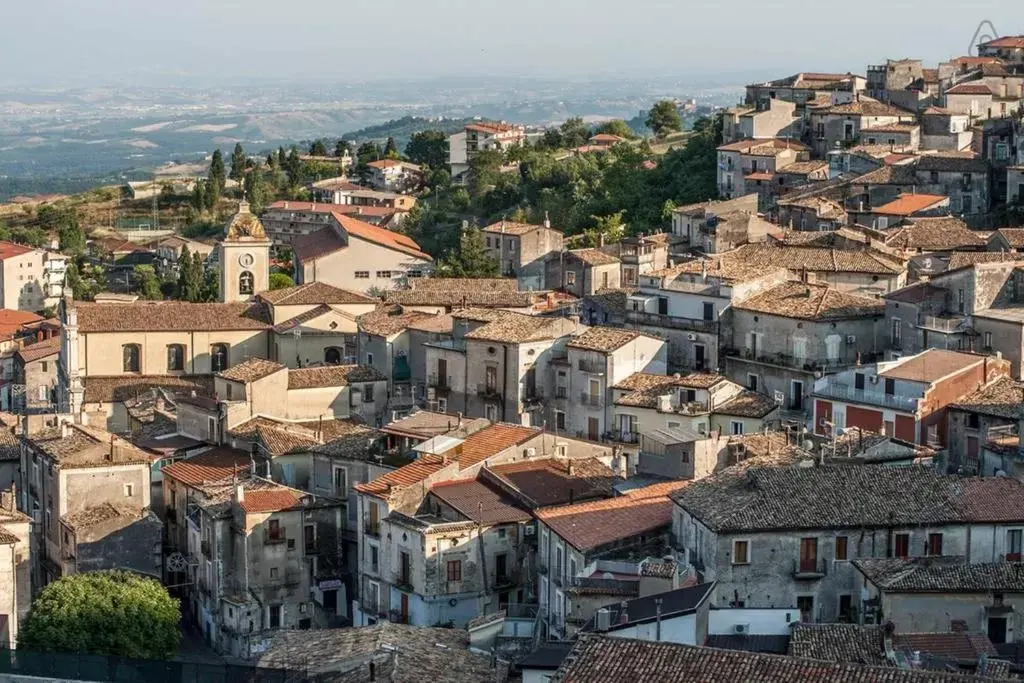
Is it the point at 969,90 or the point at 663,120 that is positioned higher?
the point at 969,90

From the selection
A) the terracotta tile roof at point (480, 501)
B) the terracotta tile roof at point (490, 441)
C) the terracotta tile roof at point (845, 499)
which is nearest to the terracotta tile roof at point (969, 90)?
the terracotta tile roof at point (490, 441)

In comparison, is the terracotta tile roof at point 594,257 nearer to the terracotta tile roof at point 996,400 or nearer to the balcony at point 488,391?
the balcony at point 488,391

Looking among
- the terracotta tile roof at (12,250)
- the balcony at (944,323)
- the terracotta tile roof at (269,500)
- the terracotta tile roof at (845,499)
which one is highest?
the balcony at (944,323)

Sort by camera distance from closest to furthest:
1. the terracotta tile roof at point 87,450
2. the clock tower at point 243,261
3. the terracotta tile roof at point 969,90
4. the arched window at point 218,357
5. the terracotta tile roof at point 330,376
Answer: the terracotta tile roof at point 87,450 < the terracotta tile roof at point 330,376 < the arched window at point 218,357 < the clock tower at point 243,261 < the terracotta tile roof at point 969,90

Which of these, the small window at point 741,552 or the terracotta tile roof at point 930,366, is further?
the terracotta tile roof at point 930,366

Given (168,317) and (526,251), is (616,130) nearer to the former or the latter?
(526,251)

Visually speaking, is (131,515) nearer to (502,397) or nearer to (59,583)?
(59,583)

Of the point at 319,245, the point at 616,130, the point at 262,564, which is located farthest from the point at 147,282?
the point at 262,564
